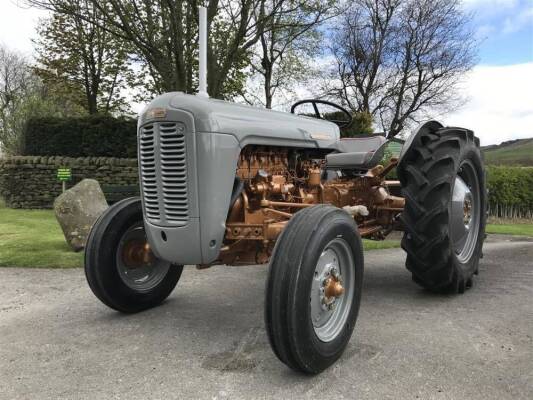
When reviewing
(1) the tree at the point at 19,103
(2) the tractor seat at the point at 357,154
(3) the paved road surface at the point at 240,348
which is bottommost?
(3) the paved road surface at the point at 240,348

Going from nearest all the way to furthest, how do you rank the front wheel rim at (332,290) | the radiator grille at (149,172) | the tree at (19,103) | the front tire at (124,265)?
the front wheel rim at (332,290) → the radiator grille at (149,172) → the front tire at (124,265) → the tree at (19,103)

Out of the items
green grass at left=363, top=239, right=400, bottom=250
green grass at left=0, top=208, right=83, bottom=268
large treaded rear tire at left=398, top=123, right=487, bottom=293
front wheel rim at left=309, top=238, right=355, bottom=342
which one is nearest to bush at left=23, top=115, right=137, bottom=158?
green grass at left=0, top=208, right=83, bottom=268

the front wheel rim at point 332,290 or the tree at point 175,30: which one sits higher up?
the tree at point 175,30

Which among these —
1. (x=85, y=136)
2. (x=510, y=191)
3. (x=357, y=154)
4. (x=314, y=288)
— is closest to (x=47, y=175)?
(x=85, y=136)

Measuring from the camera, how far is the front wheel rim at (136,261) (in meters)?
3.95

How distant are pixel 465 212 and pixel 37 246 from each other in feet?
20.1

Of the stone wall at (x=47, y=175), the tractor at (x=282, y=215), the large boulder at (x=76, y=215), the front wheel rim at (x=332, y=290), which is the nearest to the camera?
the tractor at (x=282, y=215)

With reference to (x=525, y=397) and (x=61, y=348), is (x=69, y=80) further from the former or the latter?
(x=525, y=397)

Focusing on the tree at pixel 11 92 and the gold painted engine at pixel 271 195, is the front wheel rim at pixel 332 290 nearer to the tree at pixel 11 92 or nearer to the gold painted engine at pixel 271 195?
the gold painted engine at pixel 271 195

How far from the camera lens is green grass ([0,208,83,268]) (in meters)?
6.20

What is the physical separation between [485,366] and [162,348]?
2.07 metres

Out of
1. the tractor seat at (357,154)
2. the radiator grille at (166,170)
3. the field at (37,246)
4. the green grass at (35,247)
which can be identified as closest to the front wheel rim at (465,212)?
the tractor seat at (357,154)

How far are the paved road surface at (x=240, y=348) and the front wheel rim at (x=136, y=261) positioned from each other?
0.26 m

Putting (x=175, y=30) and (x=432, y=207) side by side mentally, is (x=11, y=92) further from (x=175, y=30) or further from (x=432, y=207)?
(x=432, y=207)
